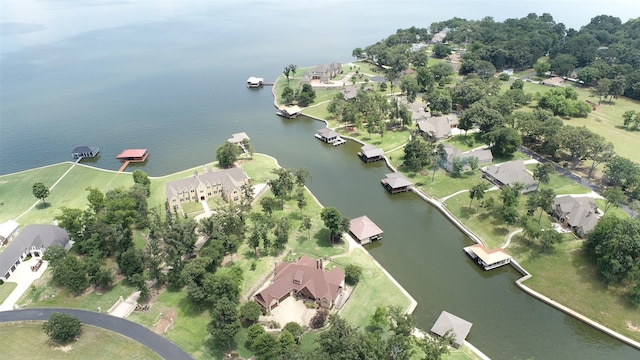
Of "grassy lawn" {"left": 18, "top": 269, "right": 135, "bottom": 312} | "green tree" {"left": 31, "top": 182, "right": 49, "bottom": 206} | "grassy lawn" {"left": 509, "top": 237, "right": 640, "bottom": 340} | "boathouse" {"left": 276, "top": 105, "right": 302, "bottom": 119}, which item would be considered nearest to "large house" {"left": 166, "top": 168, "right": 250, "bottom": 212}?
"grassy lawn" {"left": 18, "top": 269, "right": 135, "bottom": 312}

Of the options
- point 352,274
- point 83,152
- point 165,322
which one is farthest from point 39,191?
point 352,274

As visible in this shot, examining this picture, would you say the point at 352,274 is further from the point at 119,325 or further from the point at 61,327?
the point at 61,327

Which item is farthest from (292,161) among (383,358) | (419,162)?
(383,358)

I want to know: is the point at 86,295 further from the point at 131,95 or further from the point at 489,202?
the point at 131,95

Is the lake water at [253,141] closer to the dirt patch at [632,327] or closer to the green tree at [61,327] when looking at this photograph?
the dirt patch at [632,327]

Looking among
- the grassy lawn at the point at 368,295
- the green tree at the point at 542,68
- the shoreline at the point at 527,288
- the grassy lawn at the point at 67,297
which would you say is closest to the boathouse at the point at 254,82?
the shoreline at the point at 527,288

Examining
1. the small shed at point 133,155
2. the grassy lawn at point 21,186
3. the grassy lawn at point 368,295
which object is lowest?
the grassy lawn at point 21,186
